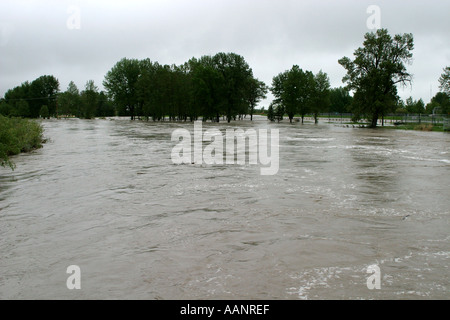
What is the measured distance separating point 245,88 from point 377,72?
38.0 metres

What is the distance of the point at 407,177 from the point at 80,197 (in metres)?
9.91

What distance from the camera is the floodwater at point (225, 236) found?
451 centimetres

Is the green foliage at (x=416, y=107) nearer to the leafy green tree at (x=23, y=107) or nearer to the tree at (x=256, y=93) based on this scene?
the tree at (x=256, y=93)

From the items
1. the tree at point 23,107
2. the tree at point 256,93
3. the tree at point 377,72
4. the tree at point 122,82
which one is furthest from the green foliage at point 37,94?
the tree at point 377,72

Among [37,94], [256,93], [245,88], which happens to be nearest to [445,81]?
[245,88]

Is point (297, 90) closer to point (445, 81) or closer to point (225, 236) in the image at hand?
point (445, 81)

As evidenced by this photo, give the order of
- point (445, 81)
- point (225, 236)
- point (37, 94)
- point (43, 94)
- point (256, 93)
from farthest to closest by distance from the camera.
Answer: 1. point (43, 94)
2. point (37, 94)
3. point (256, 93)
4. point (445, 81)
5. point (225, 236)

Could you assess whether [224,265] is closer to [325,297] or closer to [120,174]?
[325,297]

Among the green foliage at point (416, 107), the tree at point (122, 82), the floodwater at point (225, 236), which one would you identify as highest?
the tree at point (122, 82)

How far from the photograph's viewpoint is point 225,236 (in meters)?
6.33

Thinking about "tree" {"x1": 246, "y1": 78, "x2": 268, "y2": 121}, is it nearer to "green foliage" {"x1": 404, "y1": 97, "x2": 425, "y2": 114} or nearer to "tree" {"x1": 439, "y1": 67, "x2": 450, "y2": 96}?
"green foliage" {"x1": 404, "y1": 97, "x2": 425, "y2": 114}

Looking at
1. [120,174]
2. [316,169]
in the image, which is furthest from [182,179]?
[316,169]

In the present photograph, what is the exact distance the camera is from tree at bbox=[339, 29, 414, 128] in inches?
2125

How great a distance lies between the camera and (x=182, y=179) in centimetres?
1177
